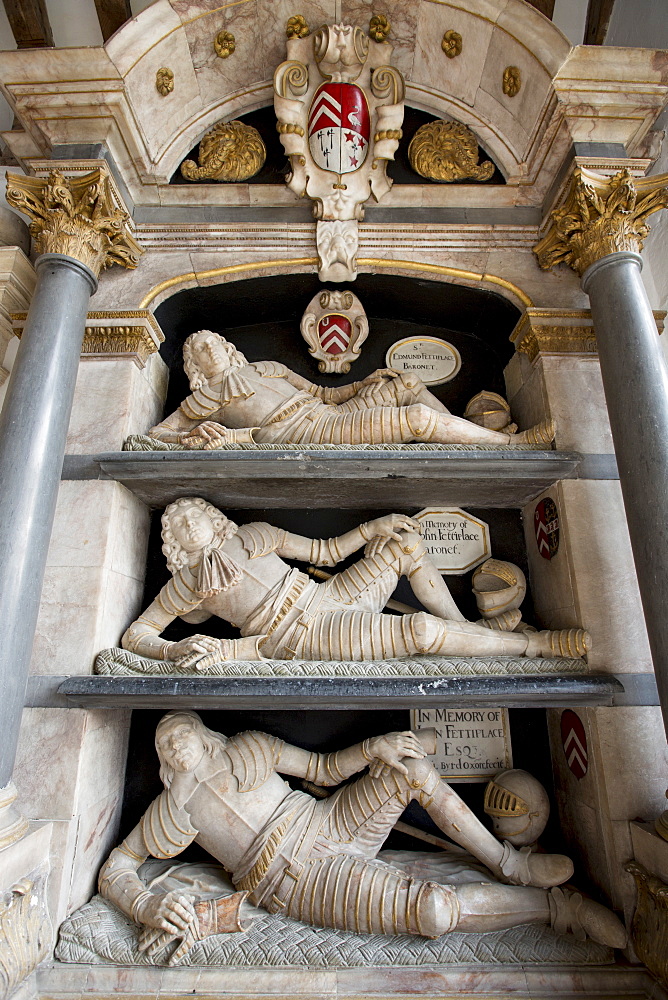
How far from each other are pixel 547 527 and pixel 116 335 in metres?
2.76

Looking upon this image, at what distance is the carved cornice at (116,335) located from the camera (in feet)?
11.8

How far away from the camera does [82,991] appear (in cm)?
240

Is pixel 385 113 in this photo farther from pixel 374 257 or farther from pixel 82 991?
pixel 82 991

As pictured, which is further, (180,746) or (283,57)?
(283,57)

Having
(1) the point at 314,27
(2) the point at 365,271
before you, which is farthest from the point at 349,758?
(1) the point at 314,27

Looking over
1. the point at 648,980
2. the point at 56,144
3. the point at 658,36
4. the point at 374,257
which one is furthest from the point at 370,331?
the point at 648,980

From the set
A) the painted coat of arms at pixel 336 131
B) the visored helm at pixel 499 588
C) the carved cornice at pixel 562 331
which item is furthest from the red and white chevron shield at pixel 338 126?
the visored helm at pixel 499 588

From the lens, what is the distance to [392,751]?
2.73 m

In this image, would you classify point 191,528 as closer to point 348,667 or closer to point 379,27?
point 348,667

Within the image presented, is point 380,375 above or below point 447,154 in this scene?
below

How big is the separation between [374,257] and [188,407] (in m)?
1.54

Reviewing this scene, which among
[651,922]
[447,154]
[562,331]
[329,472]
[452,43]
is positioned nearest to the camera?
[651,922]

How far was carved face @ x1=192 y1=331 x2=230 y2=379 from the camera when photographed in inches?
Result: 143

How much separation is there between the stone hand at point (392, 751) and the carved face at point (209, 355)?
7.46 ft
